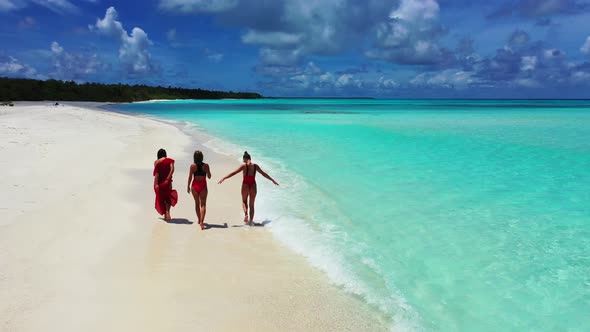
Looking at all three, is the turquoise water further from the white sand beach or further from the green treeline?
the green treeline

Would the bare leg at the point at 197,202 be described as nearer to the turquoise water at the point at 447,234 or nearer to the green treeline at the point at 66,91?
the turquoise water at the point at 447,234

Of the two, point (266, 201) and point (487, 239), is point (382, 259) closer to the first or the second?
point (487, 239)

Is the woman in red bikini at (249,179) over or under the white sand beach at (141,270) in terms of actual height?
over

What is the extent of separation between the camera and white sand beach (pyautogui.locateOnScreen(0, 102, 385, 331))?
14.7 ft

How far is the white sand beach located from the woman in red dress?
0.88ft

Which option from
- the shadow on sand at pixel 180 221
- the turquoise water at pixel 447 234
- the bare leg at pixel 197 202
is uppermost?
the bare leg at pixel 197 202

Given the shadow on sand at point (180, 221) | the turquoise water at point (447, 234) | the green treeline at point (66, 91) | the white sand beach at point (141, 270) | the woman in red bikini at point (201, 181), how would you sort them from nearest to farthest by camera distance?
the white sand beach at point (141, 270)
the turquoise water at point (447, 234)
the woman in red bikini at point (201, 181)
the shadow on sand at point (180, 221)
the green treeline at point (66, 91)

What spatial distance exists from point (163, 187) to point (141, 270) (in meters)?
2.31

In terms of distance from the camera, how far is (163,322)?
173 inches

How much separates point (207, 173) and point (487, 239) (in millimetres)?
5030

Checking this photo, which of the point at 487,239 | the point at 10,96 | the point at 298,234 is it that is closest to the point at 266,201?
the point at 298,234

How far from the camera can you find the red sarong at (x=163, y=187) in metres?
7.64

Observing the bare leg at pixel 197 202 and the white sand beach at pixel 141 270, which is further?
the bare leg at pixel 197 202

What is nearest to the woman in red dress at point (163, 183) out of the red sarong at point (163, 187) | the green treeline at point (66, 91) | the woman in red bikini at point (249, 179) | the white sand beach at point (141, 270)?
the red sarong at point (163, 187)
